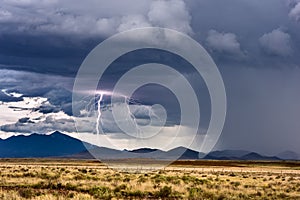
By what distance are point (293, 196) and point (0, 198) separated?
64.4 ft

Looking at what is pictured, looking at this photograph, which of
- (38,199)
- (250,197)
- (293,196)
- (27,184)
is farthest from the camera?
(27,184)

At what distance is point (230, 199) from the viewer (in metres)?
29.3

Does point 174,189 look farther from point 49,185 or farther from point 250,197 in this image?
point 49,185

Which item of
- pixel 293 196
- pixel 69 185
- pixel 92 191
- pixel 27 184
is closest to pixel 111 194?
pixel 92 191

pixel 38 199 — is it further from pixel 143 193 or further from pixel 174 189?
pixel 174 189

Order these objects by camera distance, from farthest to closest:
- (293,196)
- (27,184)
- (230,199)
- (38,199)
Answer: (27,184) → (293,196) → (230,199) → (38,199)

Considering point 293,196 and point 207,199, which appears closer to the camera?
point 207,199

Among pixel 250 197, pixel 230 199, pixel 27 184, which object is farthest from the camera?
pixel 27 184

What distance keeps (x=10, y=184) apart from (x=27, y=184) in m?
1.64

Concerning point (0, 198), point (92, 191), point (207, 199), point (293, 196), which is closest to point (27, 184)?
point (92, 191)

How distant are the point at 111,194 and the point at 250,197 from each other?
909cm

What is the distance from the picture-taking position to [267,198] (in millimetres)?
31188

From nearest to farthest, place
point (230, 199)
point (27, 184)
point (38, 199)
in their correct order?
point (38, 199), point (230, 199), point (27, 184)

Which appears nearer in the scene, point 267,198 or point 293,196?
point 267,198
